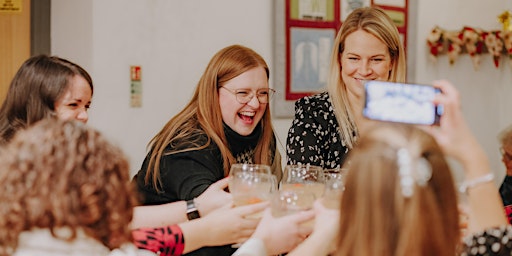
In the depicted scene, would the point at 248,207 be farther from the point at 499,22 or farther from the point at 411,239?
the point at 499,22

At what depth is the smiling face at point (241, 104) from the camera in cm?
231

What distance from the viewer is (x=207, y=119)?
2.29m

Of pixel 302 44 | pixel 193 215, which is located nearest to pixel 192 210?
pixel 193 215

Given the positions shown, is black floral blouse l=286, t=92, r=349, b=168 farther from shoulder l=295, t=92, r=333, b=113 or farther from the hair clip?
the hair clip

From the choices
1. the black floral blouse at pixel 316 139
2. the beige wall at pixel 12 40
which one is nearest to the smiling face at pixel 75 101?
the black floral blouse at pixel 316 139

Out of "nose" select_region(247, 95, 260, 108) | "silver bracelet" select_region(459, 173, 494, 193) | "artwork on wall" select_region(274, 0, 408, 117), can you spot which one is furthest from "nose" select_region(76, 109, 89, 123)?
"artwork on wall" select_region(274, 0, 408, 117)

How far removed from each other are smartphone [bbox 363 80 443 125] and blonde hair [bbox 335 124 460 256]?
0.28 meters

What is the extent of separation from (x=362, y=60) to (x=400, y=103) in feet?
3.25

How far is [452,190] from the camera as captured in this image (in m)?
1.12

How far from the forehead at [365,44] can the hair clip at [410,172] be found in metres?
1.33

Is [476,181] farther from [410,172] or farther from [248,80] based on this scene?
[248,80]

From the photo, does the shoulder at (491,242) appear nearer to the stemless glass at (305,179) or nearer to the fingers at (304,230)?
the fingers at (304,230)

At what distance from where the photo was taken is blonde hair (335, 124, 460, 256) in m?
1.08

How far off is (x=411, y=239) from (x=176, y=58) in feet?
8.62
